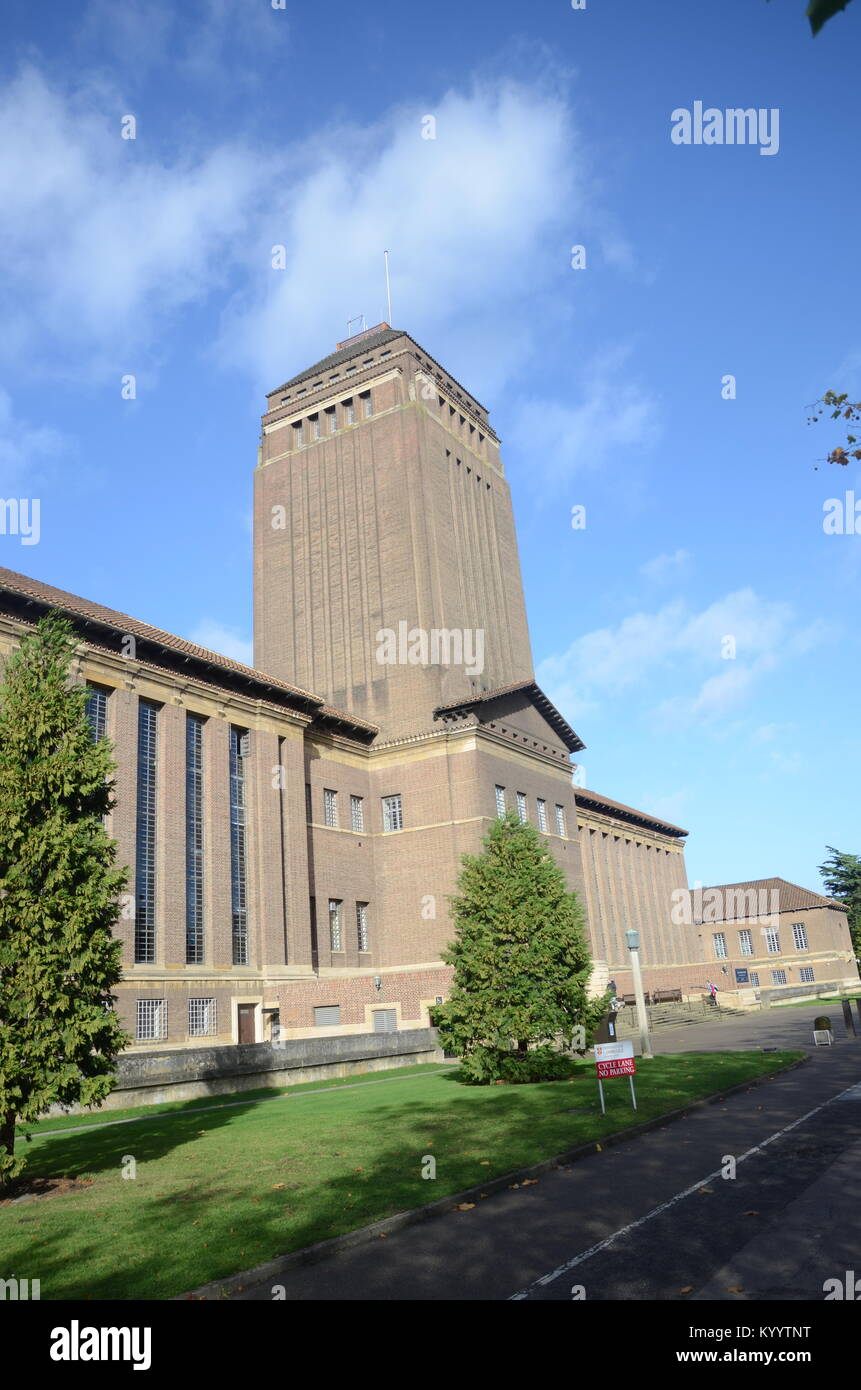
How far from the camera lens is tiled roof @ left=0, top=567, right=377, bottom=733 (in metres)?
31.8

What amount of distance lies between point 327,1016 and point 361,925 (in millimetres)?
8113

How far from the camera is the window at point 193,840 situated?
35.5 m

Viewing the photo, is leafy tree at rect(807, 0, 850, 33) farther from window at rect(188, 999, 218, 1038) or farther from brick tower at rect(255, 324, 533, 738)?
brick tower at rect(255, 324, 533, 738)

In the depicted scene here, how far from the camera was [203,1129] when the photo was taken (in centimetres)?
1766

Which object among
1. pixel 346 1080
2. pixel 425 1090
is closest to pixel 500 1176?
pixel 425 1090

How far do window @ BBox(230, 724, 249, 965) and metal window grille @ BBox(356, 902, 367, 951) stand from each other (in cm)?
844

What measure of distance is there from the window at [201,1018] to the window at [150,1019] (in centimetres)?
137

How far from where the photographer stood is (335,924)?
44406 mm

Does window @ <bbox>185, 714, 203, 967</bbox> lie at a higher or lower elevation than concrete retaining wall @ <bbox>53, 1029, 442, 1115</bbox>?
higher

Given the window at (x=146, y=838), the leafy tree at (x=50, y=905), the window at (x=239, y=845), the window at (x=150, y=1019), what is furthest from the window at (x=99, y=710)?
the leafy tree at (x=50, y=905)

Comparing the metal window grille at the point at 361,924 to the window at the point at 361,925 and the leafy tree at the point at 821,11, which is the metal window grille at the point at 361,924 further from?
the leafy tree at the point at 821,11

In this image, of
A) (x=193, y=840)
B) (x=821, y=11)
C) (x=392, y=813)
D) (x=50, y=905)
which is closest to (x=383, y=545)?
(x=392, y=813)

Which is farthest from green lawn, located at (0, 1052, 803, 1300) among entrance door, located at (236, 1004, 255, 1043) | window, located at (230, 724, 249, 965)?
window, located at (230, 724, 249, 965)

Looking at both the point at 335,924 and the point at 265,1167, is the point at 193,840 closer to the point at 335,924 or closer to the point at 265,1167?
the point at 335,924
